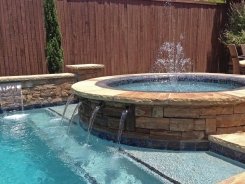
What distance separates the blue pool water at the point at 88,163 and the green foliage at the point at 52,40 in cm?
256

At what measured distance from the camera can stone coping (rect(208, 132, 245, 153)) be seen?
3380mm

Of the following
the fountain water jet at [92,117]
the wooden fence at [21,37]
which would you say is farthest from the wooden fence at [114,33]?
the fountain water jet at [92,117]

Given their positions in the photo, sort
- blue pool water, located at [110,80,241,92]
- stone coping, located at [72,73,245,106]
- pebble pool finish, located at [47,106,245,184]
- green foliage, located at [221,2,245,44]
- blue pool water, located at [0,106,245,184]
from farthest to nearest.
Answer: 1. green foliage, located at [221,2,245,44]
2. blue pool water, located at [110,80,241,92]
3. stone coping, located at [72,73,245,106]
4. blue pool water, located at [0,106,245,184]
5. pebble pool finish, located at [47,106,245,184]

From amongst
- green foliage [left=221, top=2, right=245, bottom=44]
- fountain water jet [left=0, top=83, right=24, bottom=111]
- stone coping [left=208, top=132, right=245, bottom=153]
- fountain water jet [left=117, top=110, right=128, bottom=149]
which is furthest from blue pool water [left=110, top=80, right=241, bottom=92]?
green foliage [left=221, top=2, right=245, bottom=44]

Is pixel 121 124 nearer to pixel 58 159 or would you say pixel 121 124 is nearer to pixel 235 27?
pixel 58 159

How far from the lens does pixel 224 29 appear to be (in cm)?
992

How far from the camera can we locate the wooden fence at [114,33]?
6918 mm

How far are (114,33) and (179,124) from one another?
4.75 m

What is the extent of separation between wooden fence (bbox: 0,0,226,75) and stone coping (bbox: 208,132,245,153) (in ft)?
15.3

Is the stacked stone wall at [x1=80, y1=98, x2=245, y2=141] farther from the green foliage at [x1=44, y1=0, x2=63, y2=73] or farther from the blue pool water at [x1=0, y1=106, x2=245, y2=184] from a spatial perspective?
the green foliage at [x1=44, y1=0, x2=63, y2=73]

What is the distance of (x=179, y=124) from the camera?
387cm

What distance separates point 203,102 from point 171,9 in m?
5.77

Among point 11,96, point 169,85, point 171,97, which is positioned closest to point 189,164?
point 171,97

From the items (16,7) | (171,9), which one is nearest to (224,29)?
(171,9)
